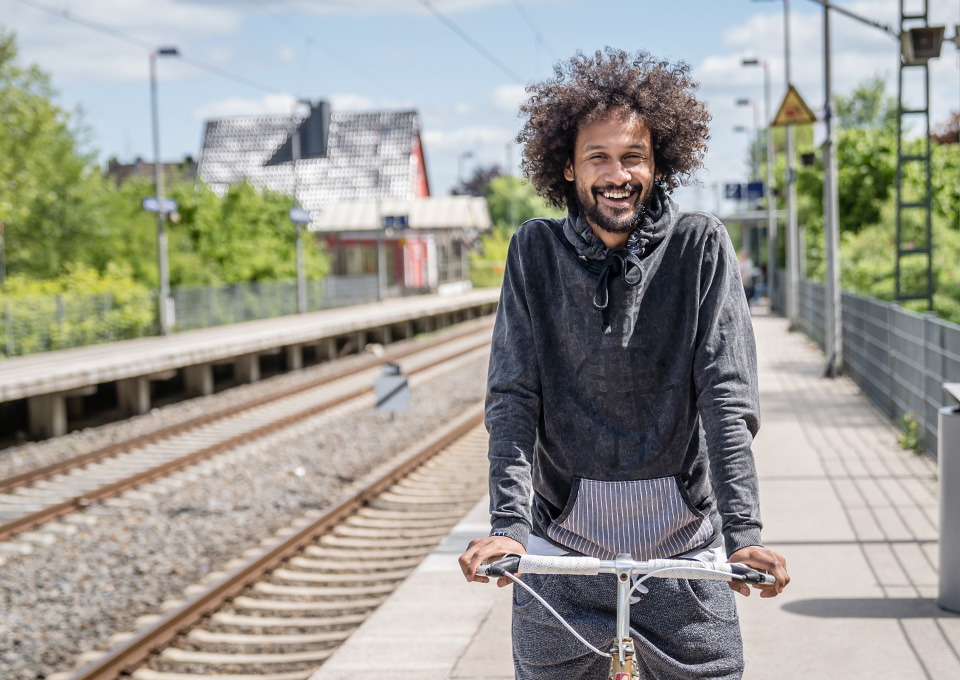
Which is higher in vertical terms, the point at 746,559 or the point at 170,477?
the point at 746,559

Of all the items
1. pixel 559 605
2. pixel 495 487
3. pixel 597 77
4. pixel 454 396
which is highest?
pixel 597 77

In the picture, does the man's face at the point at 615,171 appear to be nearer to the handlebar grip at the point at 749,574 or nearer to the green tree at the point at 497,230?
the handlebar grip at the point at 749,574

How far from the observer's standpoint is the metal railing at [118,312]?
21.2 metres

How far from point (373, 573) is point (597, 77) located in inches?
251

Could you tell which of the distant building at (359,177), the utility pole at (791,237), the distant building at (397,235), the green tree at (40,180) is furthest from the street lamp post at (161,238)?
the distant building at (359,177)

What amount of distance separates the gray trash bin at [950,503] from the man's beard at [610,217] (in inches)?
127

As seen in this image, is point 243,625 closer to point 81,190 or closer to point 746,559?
point 746,559

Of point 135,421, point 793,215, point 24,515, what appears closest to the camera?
point 24,515

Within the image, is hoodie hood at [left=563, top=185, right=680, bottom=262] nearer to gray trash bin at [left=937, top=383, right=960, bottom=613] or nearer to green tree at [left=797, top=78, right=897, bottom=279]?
gray trash bin at [left=937, top=383, right=960, bottom=613]

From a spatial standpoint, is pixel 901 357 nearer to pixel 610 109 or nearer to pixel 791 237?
pixel 610 109

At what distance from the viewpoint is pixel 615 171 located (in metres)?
2.62

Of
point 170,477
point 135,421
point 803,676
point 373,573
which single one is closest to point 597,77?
point 803,676

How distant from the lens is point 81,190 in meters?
39.4

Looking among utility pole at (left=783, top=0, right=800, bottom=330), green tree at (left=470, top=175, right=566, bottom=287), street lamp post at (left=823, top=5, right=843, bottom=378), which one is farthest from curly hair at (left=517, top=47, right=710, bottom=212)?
green tree at (left=470, top=175, right=566, bottom=287)
